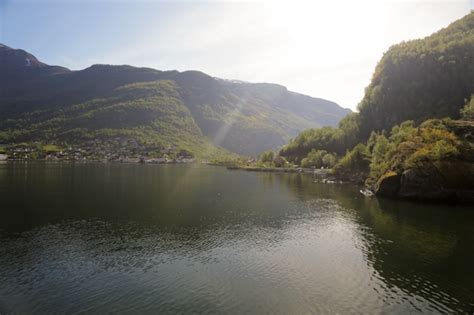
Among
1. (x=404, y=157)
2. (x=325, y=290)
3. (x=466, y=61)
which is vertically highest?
(x=466, y=61)

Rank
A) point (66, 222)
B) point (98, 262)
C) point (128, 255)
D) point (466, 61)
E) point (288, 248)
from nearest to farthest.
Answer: point (98, 262), point (128, 255), point (288, 248), point (66, 222), point (466, 61)

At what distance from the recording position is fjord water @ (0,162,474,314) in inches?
1277

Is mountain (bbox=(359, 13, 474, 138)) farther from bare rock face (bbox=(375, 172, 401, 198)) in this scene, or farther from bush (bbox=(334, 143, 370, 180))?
bare rock face (bbox=(375, 172, 401, 198))

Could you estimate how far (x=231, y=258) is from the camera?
45156 mm

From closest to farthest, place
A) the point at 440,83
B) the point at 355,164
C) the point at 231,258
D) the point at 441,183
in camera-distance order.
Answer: the point at 231,258 < the point at 441,183 < the point at 355,164 < the point at 440,83

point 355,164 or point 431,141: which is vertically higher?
point 431,141

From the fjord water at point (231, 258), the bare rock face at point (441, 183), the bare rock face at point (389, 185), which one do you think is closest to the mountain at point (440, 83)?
the bare rock face at point (389, 185)

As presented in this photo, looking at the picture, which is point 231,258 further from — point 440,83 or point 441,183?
point 440,83

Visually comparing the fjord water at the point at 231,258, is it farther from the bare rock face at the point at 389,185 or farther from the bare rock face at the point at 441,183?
the bare rock face at the point at 389,185

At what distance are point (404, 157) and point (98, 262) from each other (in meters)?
93.6

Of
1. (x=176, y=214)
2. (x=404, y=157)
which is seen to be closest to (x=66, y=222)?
(x=176, y=214)

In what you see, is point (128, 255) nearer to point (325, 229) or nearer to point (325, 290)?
point (325, 290)

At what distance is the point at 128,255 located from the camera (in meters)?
44.8

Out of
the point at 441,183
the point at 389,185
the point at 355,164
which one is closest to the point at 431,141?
the point at 441,183
